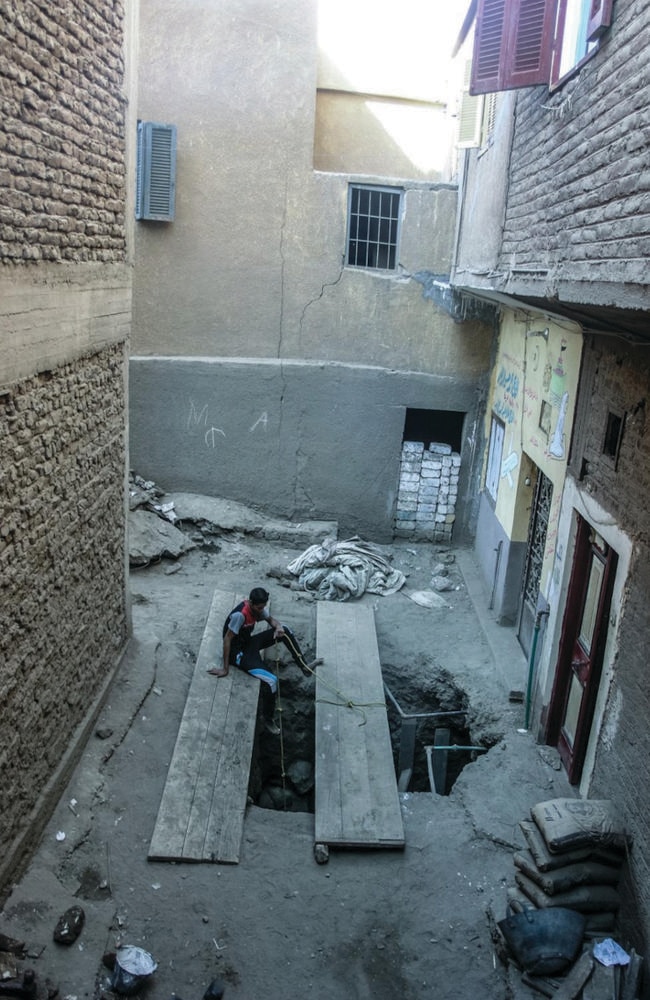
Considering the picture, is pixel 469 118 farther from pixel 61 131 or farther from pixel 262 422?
pixel 61 131

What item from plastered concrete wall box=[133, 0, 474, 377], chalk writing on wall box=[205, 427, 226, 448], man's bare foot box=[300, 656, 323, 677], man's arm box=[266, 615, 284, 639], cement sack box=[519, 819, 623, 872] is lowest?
man's bare foot box=[300, 656, 323, 677]

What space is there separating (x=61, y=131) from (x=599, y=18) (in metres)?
3.28

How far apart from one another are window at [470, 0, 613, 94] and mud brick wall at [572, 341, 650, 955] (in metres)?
2.03

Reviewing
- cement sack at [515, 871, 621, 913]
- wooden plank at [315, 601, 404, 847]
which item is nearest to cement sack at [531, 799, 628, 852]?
cement sack at [515, 871, 621, 913]

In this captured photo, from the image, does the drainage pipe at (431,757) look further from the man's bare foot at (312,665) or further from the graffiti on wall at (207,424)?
the graffiti on wall at (207,424)

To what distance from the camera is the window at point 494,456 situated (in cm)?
1059

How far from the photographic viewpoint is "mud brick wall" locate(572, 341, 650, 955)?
502cm

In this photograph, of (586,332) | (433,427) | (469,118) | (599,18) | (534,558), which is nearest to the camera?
(599,18)

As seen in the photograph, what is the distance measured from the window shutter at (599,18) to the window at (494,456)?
5.81 metres

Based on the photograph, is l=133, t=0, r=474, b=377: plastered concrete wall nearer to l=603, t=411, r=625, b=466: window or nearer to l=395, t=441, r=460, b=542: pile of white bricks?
l=395, t=441, r=460, b=542: pile of white bricks

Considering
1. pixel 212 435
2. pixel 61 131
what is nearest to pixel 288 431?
pixel 212 435

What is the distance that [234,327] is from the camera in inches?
448

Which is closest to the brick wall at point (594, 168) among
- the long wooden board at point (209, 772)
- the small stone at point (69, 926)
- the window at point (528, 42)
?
the window at point (528, 42)

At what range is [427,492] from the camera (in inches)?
471
